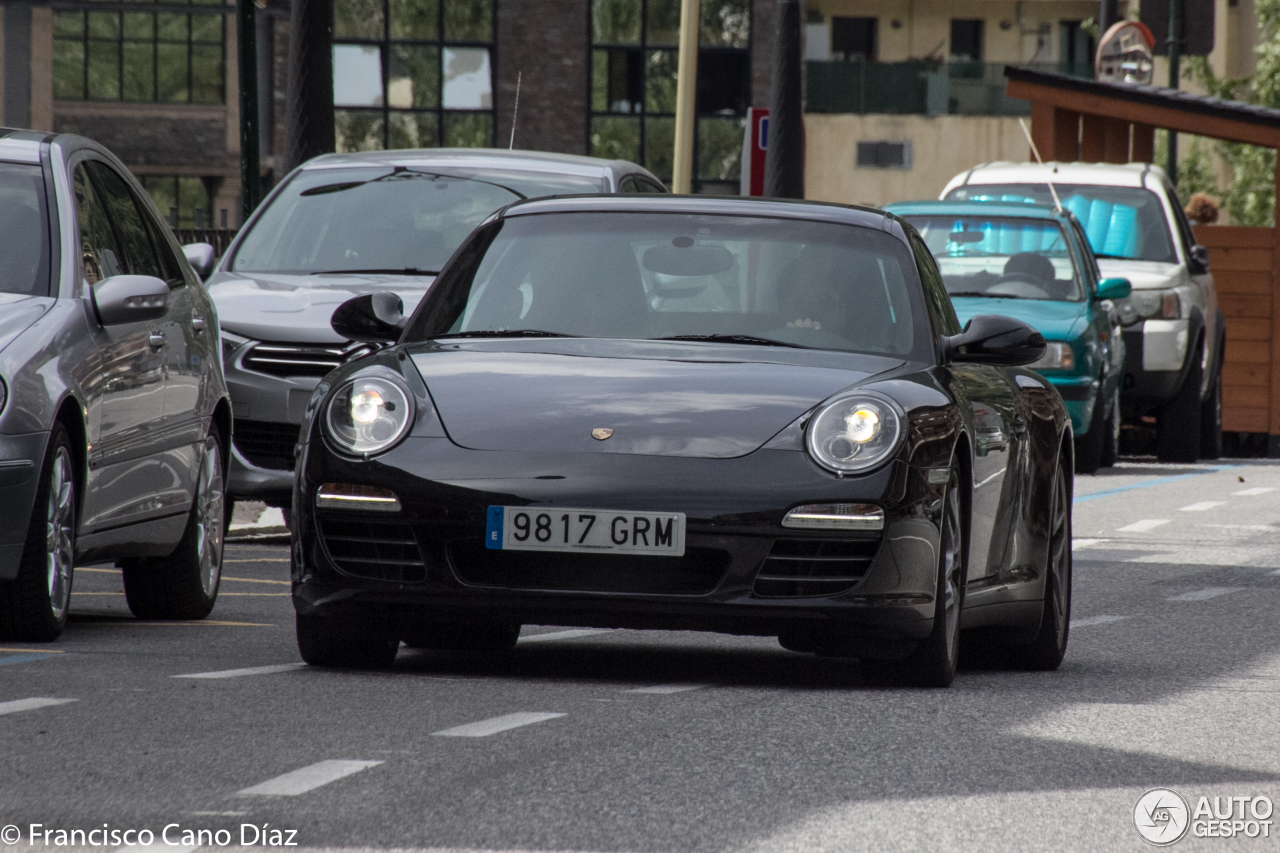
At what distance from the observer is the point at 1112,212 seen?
22094 millimetres

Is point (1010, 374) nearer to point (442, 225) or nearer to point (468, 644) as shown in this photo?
point (468, 644)

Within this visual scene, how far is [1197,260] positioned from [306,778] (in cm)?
1670

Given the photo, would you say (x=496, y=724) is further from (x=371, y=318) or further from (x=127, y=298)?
(x=127, y=298)

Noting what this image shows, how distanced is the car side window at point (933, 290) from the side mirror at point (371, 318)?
1.58 meters

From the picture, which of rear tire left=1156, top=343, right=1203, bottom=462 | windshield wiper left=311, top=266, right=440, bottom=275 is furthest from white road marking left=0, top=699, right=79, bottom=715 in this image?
rear tire left=1156, top=343, right=1203, bottom=462

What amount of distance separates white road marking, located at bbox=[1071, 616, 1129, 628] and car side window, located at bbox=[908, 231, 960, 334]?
1.91 metres

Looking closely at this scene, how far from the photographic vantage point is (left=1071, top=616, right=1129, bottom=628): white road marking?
10422 mm

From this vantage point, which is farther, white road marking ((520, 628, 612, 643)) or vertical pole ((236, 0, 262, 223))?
vertical pole ((236, 0, 262, 223))

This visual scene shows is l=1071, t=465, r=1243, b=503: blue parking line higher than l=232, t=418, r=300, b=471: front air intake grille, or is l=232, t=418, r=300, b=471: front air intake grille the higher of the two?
l=232, t=418, r=300, b=471: front air intake grille

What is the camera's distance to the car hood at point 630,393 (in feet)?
23.6

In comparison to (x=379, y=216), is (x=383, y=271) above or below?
below

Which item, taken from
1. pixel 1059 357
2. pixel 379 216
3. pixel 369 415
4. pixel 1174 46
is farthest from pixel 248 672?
pixel 1174 46

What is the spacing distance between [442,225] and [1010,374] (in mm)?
4922

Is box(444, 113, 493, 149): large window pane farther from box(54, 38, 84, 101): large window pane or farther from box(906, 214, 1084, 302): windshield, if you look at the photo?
box(906, 214, 1084, 302): windshield
